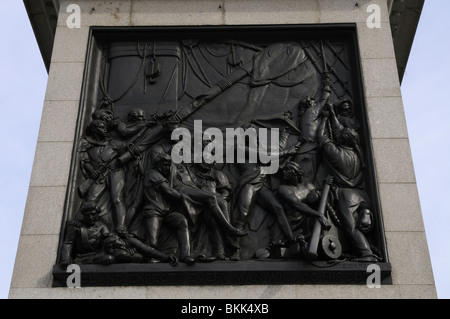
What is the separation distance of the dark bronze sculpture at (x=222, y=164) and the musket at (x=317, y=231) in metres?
0.02

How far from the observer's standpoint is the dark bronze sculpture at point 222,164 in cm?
1041

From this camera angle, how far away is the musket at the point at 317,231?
9959mm

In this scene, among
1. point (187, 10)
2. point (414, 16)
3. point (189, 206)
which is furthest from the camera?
point (414, 16)

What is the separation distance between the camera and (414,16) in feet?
49.3

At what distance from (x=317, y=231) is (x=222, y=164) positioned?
7.40 feet

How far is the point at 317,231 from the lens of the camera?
10203mm

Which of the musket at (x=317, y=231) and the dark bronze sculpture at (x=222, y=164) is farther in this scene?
the dark bronze sculpture at (x=222, y=164)

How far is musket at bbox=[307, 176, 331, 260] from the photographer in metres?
9.96

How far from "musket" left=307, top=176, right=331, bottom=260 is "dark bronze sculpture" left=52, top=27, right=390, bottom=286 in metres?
0.02

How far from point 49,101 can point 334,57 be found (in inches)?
228

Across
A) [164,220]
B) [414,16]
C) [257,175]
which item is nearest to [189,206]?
[164,220]

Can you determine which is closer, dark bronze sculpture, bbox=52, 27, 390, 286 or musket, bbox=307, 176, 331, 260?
musket, bbox=307, 176, 331, 260

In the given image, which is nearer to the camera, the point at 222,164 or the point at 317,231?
the point at 317,231
